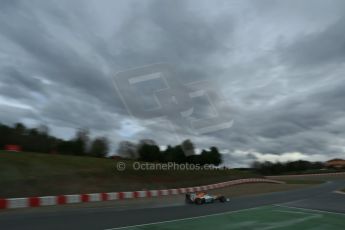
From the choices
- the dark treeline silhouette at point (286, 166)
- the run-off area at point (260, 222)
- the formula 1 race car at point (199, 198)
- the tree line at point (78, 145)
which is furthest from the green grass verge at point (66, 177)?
the dark treeline silhouette at point (286, 166)

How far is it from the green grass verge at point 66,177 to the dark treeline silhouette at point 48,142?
1040 inches

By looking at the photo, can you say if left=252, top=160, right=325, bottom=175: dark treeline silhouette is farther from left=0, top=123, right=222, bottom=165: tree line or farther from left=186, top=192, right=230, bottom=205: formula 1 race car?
left=186, top=192, right=230, bottom=205: formula 1 race car

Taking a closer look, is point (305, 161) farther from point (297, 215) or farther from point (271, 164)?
point (297, 215)

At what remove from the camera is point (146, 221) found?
1151 centimetres

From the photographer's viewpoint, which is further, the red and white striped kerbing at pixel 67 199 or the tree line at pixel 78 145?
the tree line at pixel 78 145

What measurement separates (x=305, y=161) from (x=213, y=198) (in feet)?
361

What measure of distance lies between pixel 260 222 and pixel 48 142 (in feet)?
168

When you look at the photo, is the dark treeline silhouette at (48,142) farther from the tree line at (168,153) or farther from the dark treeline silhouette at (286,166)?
the dark treeline silhouette at (286,166)

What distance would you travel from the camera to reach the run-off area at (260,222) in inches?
415

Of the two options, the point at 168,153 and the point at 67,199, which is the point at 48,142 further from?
the point at 67,199

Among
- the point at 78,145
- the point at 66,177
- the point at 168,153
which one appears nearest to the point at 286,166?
the point at 168,153

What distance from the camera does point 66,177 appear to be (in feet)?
77.0

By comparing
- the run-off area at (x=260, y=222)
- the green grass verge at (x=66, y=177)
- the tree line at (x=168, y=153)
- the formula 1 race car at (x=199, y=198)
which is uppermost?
the tree line at (x=168, y=153)

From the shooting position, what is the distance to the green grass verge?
1992 centimetres
